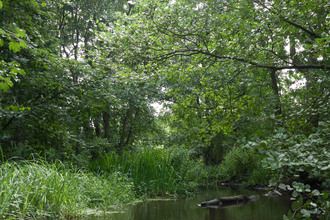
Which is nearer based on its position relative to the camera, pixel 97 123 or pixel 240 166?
pixel 240 166

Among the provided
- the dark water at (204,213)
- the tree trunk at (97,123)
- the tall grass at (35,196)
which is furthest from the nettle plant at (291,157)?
the tree trunk at (97,123)

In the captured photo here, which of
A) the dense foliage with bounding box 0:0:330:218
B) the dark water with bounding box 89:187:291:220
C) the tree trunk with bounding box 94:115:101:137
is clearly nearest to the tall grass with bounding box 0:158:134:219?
the dark water with bounding box 89:187:291:220

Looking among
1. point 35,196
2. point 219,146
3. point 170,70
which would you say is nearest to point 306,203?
point 35,196

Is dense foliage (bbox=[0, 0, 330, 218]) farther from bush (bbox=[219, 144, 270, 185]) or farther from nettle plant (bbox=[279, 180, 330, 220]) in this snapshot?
bush (bbox=[219, 144, 270, 185])

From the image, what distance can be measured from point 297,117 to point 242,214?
6.82 feet

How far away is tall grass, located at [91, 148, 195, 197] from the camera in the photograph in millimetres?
7504

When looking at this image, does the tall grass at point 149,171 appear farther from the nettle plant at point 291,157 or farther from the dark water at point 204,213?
the nettle plant at point 291,157

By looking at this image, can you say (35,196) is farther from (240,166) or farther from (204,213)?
(240,166)

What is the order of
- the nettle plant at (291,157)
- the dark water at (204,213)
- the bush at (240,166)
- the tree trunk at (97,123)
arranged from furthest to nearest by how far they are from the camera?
the tree trunk at (97,123), the bush at (240,166), the dark water at (204,213), the nettle plant at (291,157)

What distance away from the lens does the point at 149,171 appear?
773cm

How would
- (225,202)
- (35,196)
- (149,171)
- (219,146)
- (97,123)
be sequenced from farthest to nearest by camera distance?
1. (219,146)
2. (97,123)
3. (149,171)
4. (225,202)
5. (35,196)

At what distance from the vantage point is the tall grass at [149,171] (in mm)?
7504

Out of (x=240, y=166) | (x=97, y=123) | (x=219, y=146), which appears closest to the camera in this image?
(x=240, y=166)

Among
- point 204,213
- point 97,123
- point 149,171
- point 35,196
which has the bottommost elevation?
point 204,213
